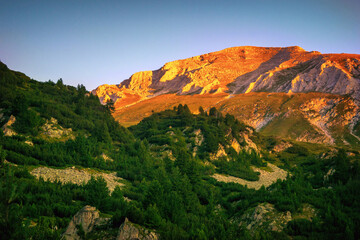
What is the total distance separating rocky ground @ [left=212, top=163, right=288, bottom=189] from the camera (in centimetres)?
5422

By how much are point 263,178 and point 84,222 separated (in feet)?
168

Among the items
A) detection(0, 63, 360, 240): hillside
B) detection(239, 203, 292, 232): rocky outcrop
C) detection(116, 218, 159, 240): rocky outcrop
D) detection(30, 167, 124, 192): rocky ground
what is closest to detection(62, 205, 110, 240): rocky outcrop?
detection(0, 63, 360, 240): hillside

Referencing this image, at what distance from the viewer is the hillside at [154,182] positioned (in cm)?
1673

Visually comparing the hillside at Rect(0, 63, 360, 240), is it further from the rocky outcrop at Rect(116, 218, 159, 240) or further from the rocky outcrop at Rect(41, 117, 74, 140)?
the rocky outcrop at Rect(41, 117, 74, 140)

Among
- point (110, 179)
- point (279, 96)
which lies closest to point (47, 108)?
point (110, 179)

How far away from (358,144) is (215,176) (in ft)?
304

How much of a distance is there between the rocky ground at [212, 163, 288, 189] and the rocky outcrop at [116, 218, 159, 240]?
38.8 metres

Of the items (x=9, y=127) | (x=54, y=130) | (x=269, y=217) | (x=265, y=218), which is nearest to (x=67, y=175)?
(x=9, y=127)

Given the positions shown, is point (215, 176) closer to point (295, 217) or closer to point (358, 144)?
point (295, 217)

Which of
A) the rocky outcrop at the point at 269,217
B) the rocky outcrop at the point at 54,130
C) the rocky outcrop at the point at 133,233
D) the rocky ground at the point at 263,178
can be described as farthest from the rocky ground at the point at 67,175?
the rocky ground at the point at 263,178

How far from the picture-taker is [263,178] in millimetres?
60719

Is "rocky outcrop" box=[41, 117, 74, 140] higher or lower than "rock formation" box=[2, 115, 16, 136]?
lower

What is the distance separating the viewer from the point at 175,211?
23234 millimetres

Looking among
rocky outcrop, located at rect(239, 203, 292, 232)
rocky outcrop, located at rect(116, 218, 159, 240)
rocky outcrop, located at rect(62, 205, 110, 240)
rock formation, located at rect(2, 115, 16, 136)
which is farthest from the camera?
rock formation, located at rect(2, 115, 16, 136)
